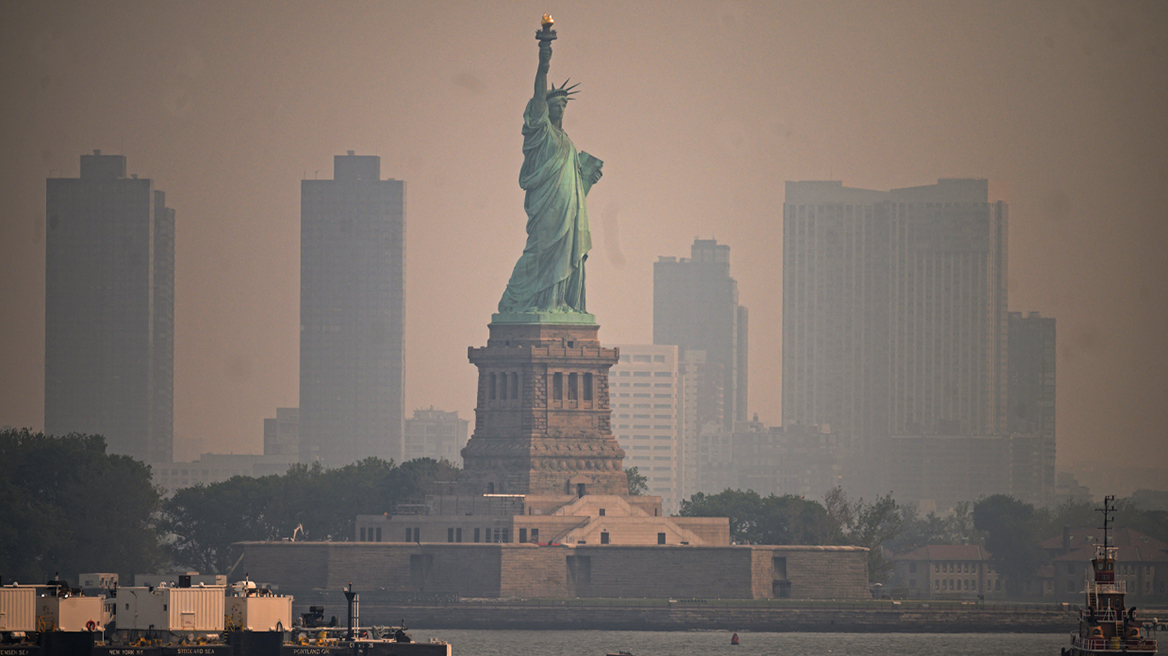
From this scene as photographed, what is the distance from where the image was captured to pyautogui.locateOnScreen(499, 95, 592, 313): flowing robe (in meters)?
174

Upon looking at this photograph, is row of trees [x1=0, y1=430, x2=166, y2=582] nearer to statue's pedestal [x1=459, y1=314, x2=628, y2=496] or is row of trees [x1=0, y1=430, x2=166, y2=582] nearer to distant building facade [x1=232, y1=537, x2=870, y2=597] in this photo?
distant building facade [x1=232, y1=537, x2=870, y2=597]

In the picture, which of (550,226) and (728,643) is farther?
(550,226)

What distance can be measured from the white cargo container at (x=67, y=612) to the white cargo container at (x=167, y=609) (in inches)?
40.4

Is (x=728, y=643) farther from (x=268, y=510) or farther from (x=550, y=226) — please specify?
(x=268, y=510)

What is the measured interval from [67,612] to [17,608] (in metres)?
1.62

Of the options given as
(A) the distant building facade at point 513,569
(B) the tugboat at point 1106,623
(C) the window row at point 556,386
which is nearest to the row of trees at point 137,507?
(C) the window row at point 556,386

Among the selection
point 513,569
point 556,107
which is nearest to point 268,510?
point 513,569

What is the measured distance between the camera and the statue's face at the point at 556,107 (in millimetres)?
173750

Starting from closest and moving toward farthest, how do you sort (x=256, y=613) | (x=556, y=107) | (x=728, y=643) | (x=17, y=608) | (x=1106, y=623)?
1. (x=1106, y=623)
2. (x=17, y=608)
3. (x=256, y=613)
4. (x=728, y=643)
5. (x=556, y=107)

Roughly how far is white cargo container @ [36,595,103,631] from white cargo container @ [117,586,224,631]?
3.37ft

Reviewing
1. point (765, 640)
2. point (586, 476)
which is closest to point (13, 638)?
point (765, 640)

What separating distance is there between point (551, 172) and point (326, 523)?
28.5 metres

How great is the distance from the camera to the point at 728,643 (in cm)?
15512

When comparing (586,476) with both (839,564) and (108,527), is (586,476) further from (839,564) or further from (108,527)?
(108,527)
